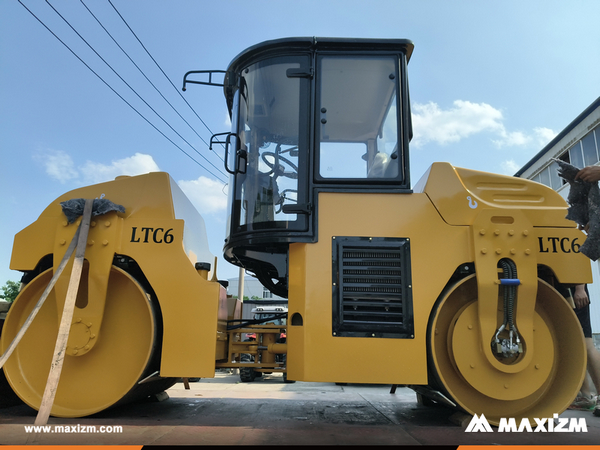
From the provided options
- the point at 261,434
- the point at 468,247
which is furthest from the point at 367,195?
the point at 261,434

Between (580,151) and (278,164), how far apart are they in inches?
748

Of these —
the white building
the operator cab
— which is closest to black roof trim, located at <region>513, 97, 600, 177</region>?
the white building

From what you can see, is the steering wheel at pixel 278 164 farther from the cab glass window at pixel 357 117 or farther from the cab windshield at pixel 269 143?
the cab glass window at pixel 357 117

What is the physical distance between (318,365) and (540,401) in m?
1.72

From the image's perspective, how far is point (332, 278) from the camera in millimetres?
2977

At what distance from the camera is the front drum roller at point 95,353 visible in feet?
10.2

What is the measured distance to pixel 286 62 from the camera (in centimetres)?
338

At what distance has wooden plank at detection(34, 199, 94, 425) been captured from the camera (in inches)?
103

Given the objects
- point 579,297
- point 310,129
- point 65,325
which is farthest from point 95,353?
point 579,297

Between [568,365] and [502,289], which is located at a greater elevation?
[502,289]

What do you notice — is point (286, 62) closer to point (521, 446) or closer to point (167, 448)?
point (167, 448)

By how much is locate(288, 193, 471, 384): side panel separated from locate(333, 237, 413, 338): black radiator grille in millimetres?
45

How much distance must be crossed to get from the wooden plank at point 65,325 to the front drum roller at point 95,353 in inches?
6.1

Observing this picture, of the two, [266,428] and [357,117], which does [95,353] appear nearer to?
[266,428]
